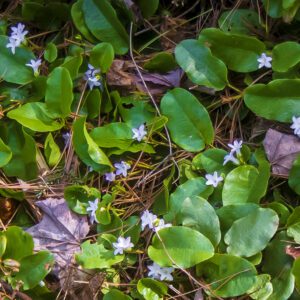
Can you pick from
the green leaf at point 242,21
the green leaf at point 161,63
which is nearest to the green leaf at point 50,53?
the green leaf at point 161,63

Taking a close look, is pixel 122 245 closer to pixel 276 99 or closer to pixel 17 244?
pixel 17 244

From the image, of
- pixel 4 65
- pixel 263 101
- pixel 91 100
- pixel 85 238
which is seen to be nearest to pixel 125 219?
pixel 85 238

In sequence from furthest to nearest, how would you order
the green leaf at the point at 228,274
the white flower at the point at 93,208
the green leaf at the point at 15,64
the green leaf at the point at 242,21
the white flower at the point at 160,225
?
1. the green leaf at the point at 15,64
2. the green leaf at the point at 242,21
3. the white flower at the point at 93,208
4. the white flower at the point at 160,225
5. the green leaf at the point at 228,274

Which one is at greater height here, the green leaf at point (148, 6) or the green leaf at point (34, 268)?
the green leaf at point (148, 6)

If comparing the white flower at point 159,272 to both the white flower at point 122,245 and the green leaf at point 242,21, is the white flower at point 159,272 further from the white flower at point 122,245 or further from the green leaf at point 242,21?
the green leaf at point 242,21

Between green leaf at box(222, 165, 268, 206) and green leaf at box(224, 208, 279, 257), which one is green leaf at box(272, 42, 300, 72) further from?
green leaf at box(224, 208, 279, 257)

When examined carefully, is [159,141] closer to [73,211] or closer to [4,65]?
[73,211]

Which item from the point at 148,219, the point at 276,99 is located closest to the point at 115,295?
the point at 148,219
